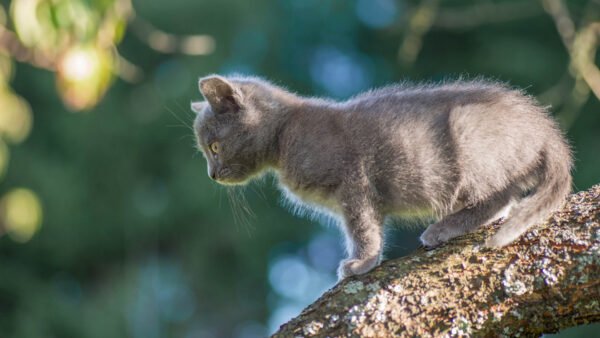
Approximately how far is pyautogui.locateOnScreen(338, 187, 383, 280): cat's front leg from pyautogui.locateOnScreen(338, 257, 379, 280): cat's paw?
0.04 metres

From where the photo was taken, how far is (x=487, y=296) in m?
2.41

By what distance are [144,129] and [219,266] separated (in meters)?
3.23

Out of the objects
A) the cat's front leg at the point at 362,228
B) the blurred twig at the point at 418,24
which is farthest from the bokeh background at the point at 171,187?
the cat's front leg at the point at 362,228

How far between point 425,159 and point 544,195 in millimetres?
635

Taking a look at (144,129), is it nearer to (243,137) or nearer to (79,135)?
(79,135)

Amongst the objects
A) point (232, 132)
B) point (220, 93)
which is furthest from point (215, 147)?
point (220, 93)

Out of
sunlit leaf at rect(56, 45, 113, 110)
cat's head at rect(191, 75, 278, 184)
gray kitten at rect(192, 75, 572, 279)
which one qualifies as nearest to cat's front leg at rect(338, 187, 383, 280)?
gray kitten at rect(192, 75, 572, 279)

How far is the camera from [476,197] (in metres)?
3.20

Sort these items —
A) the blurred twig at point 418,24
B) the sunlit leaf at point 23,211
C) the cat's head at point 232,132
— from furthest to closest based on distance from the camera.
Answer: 1. the blurred twig at point 418,24
2. the sunlit leaf at point 23,211
3. the cat's head at point 232,132

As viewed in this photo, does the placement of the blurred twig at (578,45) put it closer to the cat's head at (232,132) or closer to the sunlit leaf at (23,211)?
the cat's head at (232,132)

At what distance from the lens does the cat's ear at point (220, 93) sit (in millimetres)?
3652

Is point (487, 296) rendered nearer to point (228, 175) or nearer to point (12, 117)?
point (228, 175)

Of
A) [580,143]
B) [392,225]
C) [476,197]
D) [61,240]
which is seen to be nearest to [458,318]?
[476,197]

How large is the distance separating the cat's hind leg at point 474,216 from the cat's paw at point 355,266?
27 centimetres
